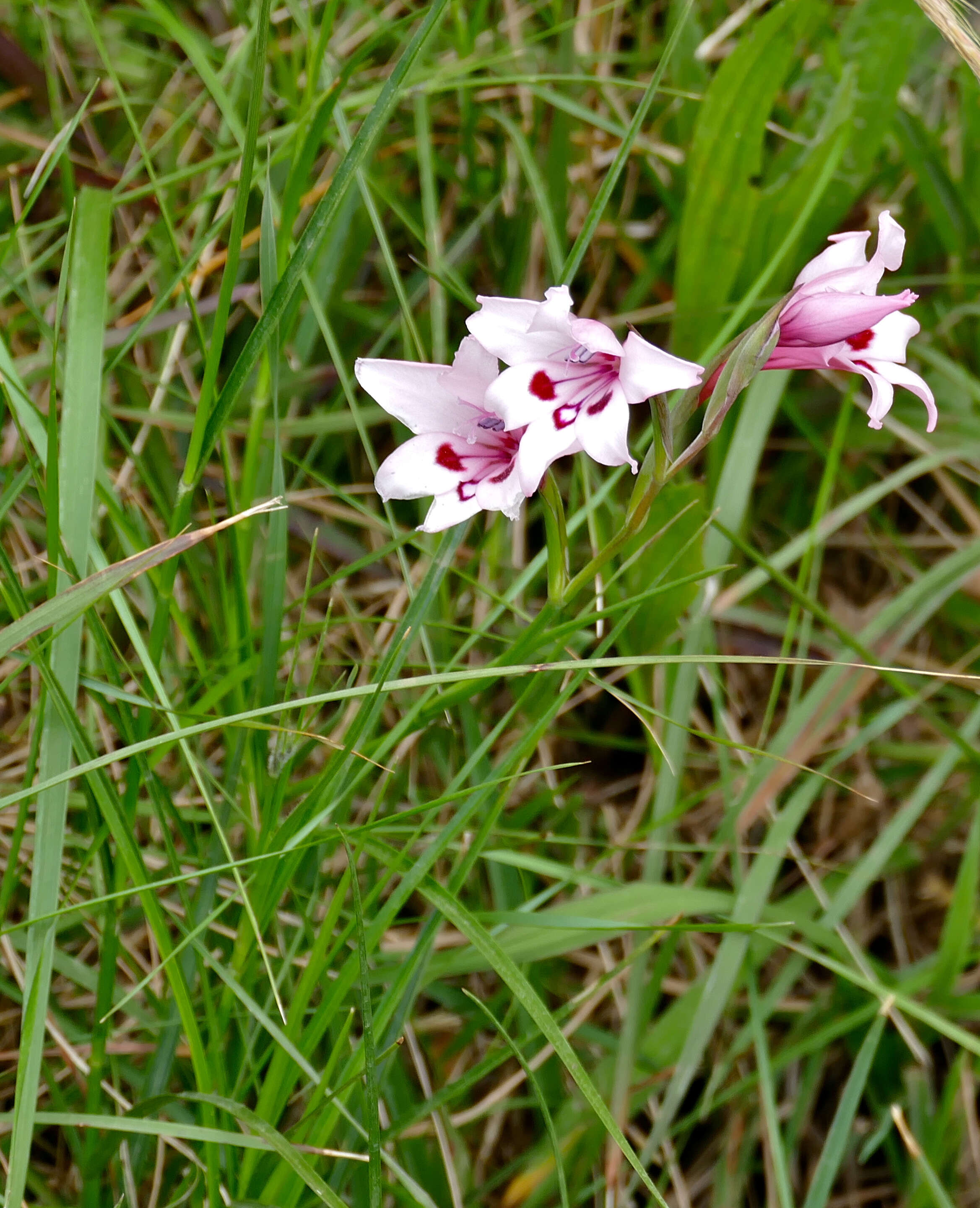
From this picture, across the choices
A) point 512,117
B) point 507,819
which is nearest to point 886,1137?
point 507,819

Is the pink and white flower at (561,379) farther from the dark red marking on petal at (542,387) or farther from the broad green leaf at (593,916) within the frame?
the broad green leaf at (593,916)

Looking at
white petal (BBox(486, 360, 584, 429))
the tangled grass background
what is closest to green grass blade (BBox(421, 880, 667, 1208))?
the tangled grass background

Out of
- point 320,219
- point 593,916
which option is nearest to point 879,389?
point 320,219

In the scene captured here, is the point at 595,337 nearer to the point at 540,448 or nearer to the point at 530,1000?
the point at 540,448

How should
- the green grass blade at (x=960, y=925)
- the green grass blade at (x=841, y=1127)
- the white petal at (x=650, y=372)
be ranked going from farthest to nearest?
the green grass blade at (x=960, y=925)
the green grass blade at (x=841, y=1127)
the white petal at (x=650, y=372)

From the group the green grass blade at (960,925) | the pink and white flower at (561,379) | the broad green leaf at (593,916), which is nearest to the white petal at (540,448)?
the pink and white flower at (561,379)

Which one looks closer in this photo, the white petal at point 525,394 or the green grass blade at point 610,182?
the white petal at point 525,394

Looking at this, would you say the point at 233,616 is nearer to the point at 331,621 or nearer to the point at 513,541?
the point at 331,621
